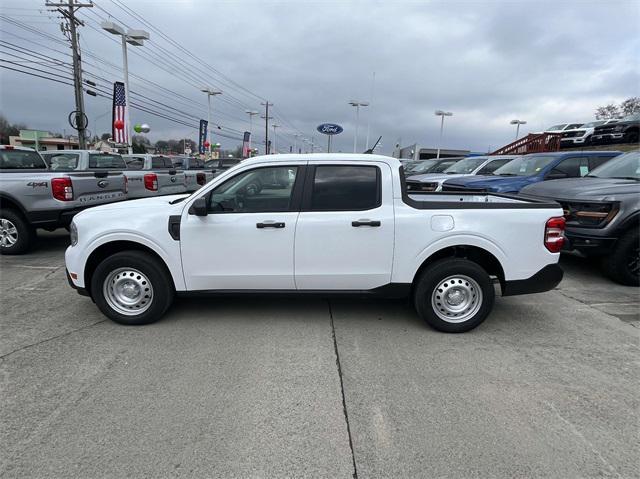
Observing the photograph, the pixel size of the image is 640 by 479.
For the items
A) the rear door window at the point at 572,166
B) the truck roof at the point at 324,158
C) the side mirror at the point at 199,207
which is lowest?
the side mirror at the point at 199,207

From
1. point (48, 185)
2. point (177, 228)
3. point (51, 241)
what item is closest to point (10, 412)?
point (177, 228)

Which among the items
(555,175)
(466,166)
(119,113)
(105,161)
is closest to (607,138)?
(466,166)

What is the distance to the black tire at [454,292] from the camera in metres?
4.08

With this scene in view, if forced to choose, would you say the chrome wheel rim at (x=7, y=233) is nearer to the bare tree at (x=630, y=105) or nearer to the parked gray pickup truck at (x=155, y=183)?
the parked gray pickup truck at (x=155, y=183)

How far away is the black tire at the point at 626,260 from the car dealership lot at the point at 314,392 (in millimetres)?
1126

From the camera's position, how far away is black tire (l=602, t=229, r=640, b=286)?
18.2ft

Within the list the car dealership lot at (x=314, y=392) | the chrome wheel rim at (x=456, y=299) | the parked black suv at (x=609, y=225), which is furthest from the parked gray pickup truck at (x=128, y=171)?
the parked black suv at (x=609, y=225)

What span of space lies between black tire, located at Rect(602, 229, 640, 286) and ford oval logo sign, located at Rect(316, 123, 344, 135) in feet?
31.6

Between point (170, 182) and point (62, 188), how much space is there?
12.3 ft

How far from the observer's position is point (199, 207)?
13.0ft

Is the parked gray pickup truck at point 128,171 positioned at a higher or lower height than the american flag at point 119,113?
lower

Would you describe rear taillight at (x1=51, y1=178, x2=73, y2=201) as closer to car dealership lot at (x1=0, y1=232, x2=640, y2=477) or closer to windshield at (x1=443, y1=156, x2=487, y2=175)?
car dealership lot at (x1=0, y1=232, x2=640, y2=477)

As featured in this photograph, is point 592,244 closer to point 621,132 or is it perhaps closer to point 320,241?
point 320,241

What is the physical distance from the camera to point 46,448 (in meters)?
2.49
